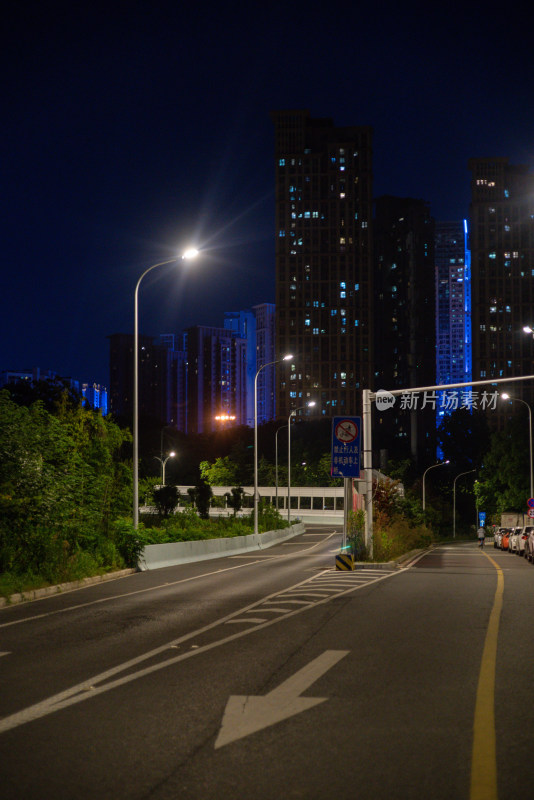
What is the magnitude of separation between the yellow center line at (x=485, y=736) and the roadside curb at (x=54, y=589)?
987 cm

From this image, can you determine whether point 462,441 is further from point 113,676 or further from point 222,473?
point 113,676

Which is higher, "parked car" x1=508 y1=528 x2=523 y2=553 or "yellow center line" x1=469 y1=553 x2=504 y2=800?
"yellow center line" x1=469 y1=553 x2=504 y2=800

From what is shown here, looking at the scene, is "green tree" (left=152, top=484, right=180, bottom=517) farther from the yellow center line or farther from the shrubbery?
the yellow center line

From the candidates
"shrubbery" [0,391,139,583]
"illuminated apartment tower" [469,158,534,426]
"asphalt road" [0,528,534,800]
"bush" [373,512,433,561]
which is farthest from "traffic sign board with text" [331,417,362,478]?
"illuminated apartment tower" [469,158,534,426]

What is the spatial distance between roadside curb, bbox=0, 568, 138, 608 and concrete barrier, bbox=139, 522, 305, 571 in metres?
3.56

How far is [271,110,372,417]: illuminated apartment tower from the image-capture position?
562 feet

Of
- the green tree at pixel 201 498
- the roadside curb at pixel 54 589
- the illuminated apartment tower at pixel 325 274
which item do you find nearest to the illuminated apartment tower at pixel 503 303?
the illuminated apartment tower at pixel 325 274

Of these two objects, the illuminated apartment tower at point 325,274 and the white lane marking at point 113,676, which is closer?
the white lane marking at point 113,676

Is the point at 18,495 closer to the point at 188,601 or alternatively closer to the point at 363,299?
the point at 188,601

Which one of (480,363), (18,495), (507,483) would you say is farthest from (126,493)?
(480,363)

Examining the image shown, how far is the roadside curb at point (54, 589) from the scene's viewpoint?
16.0 metres

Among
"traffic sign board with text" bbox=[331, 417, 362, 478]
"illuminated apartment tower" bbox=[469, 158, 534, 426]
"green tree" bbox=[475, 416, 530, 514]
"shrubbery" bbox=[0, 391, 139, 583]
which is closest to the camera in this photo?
"shrubbery" bbox=[0, 391, 139, 583]

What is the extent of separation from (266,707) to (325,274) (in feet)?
556

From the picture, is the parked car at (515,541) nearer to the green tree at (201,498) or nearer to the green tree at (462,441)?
the green tree at (201,498)
